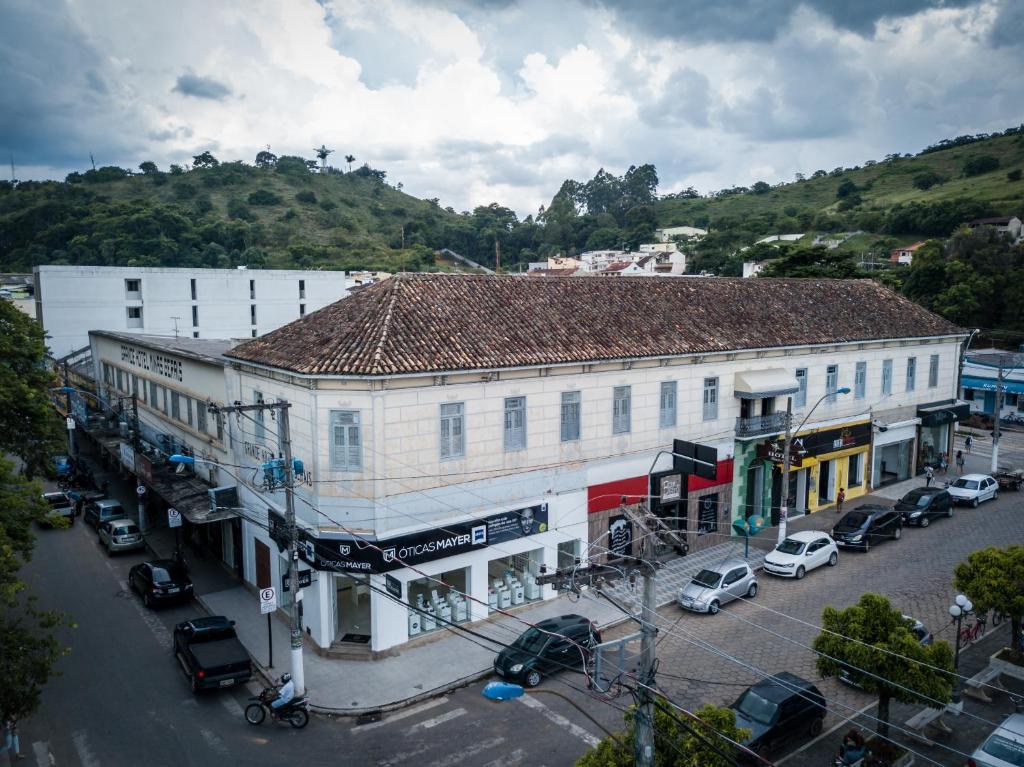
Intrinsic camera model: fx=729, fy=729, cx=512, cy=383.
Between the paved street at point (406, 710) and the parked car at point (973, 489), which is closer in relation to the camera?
the paved street at point (406, 710)

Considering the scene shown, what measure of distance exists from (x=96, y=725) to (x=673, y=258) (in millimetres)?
88626

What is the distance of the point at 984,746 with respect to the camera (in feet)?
47.8

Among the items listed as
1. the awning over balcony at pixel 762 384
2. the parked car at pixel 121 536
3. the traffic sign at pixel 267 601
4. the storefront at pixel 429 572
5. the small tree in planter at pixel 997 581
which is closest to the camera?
the small tree in planter at pixel 997 581

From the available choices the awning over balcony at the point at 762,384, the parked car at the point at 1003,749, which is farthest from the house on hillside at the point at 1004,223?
the parked car at the point at 1003,749

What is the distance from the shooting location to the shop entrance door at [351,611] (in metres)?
21.1

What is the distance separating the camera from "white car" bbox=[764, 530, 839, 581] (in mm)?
26100

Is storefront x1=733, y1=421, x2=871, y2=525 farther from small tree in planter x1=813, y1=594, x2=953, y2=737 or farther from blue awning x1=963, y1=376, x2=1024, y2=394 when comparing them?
blue awning x1=963, y1=376, x2=1024, y2=394

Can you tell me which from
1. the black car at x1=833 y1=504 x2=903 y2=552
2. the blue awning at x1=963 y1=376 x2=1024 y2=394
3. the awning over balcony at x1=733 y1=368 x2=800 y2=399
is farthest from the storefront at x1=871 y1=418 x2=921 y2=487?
the blue awning at x1=963 y1=376 x2=1024 y2=394

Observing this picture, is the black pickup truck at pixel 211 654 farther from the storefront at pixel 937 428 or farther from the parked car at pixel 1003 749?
the storefront at pixel 937 428

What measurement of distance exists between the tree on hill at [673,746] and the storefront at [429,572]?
23.8ft

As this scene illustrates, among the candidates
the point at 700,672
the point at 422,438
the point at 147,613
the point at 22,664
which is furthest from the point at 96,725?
the point at 700,672

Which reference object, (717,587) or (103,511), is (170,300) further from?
(717,587)

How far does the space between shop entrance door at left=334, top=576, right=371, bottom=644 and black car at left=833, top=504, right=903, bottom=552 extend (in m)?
18.9

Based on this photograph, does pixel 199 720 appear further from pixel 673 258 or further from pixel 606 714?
pixel 673 258
